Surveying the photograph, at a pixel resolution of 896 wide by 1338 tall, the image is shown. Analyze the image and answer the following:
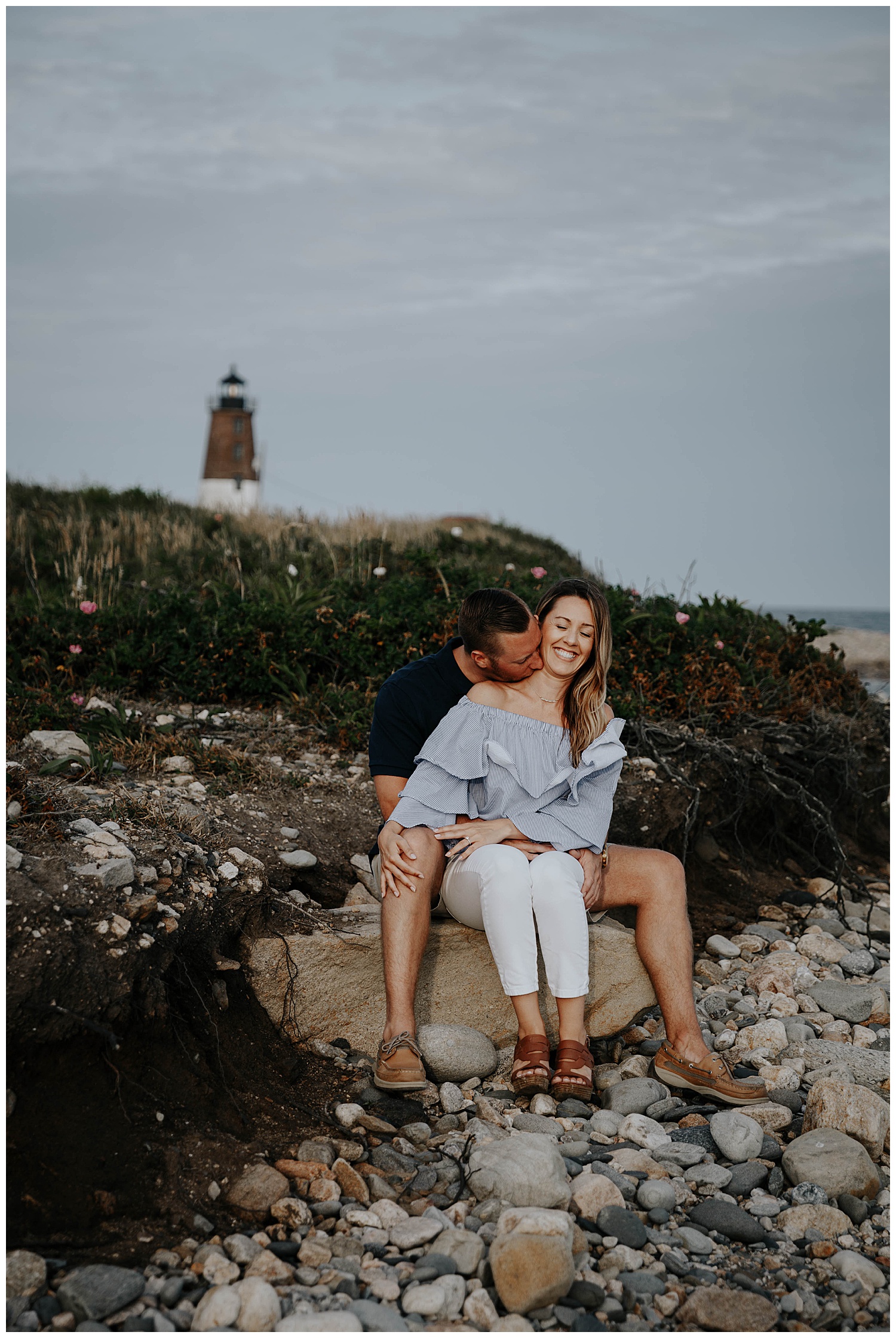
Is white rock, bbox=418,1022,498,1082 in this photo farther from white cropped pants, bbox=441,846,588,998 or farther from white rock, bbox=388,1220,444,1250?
white rock, bbox=388,1220,444,1250

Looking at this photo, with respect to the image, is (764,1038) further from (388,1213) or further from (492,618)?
(492,618)

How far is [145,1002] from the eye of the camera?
3168 millimetres

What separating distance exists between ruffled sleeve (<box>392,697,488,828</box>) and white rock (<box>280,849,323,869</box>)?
0.82 metres

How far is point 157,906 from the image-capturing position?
3.43 m

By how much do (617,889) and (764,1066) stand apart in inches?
36.2

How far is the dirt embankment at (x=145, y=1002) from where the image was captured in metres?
2.63

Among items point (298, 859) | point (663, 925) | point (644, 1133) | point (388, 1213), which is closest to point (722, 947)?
point (663, 925)

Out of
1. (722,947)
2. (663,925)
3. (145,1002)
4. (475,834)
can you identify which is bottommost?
(722,947)

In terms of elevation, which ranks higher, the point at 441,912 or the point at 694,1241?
the point at 441,912

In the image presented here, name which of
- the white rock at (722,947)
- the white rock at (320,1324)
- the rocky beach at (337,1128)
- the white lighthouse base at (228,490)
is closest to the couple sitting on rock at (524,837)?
the rocky beach at (337,1128)

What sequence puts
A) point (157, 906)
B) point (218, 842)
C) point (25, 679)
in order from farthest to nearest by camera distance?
point (25, 679) → point (218, 842) → point (157, 906)

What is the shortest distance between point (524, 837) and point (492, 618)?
2.76ft

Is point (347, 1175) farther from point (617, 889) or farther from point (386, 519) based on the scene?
point (386, 519)

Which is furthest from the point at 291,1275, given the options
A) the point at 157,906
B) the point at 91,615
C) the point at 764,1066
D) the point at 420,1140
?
the point at 91,615
